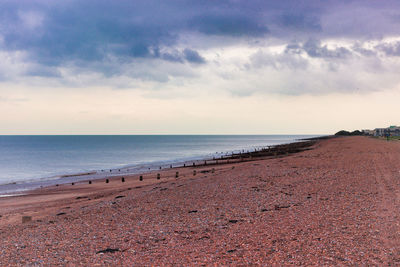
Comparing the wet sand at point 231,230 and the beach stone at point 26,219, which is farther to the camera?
the beach stone at point 26,219

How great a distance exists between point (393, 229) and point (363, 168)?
52.5 feet

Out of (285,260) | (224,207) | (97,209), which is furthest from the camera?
(97,209)

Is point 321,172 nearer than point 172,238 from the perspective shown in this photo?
No

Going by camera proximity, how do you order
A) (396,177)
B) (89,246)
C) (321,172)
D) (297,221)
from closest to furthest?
(89,246) → (297,221) → (396,177) → (321,172)

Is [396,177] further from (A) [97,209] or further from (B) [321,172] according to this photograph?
(A) [97,209]

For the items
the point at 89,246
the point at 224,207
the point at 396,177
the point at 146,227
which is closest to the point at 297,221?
the point at 224,207

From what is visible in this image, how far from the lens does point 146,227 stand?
12.0 m

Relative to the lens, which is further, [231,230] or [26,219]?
[26,219]

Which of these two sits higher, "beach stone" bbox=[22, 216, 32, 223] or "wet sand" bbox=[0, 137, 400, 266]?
"wet sand" bbox=[0, 137, 400, 266]

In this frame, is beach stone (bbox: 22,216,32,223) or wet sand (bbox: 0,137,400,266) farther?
beach stone (bbox: 22,216,32,223)

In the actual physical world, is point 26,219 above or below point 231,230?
below

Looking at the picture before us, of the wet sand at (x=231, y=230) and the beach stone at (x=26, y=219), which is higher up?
the wet sand at (x=231, y=230)

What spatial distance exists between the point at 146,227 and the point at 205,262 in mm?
4443

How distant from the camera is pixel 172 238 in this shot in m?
10.5
